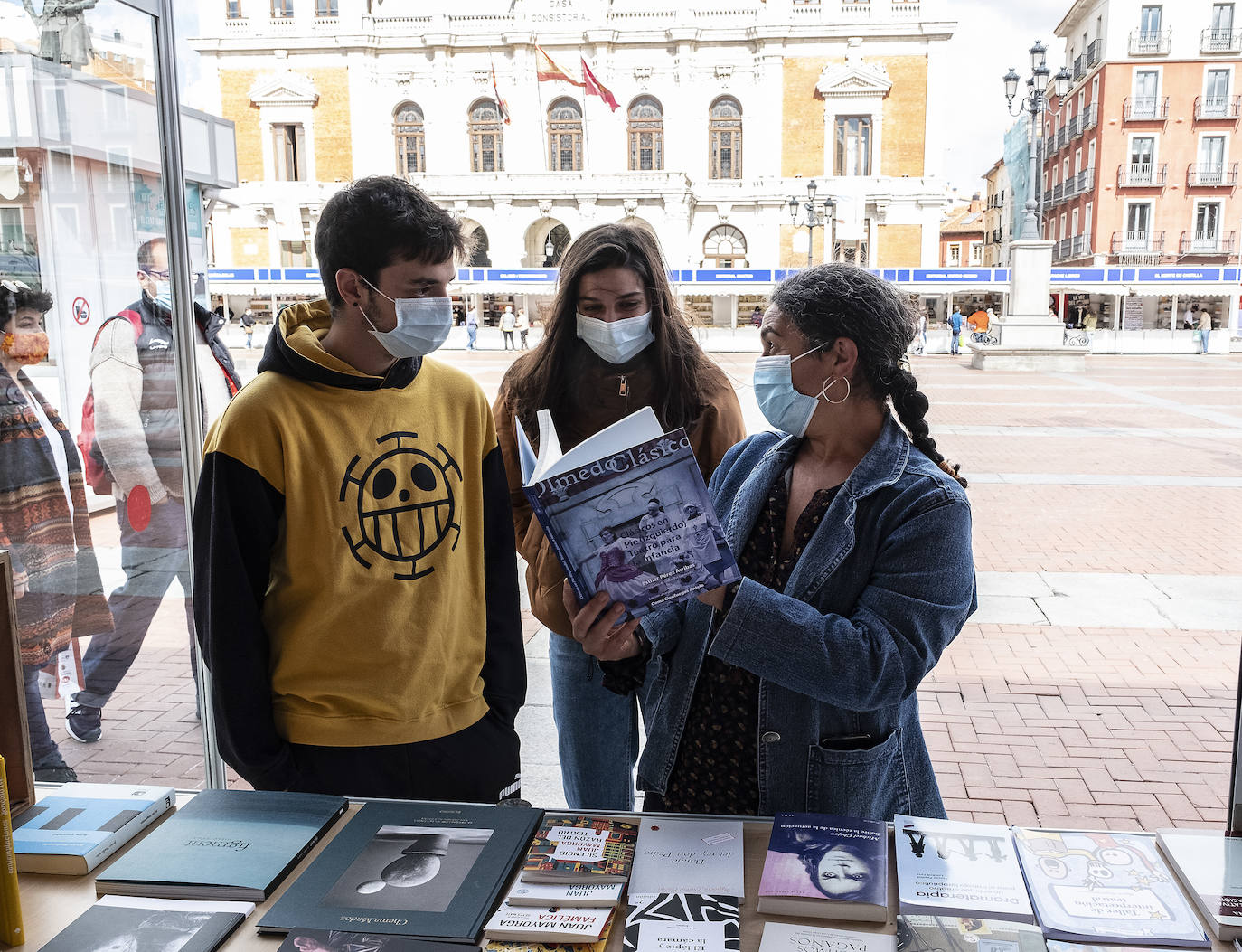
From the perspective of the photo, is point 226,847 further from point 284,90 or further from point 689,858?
point 284,90

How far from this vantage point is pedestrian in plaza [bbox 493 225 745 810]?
221 centimetres

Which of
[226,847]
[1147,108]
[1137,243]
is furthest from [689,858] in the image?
[1137,243]

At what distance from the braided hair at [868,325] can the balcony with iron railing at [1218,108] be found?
3242 cm

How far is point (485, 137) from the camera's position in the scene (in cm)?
3678

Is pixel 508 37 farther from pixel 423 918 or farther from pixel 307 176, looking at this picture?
pixel 423 918

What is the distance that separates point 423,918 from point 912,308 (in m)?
1.31

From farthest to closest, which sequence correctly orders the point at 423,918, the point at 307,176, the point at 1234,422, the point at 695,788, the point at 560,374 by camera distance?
the point at 307,176
the point at 1234,422
the point at 560,374
the point at 695,788
the point at 423,918

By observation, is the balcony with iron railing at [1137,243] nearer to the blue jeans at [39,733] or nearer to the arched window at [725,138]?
the arched window at [725,138]

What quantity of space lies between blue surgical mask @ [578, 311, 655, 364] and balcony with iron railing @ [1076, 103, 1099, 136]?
3253 centimetres

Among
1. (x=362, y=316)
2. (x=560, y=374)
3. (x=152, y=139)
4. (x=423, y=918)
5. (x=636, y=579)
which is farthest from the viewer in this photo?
(x=152, y=139)

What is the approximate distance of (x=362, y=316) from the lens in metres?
1.83

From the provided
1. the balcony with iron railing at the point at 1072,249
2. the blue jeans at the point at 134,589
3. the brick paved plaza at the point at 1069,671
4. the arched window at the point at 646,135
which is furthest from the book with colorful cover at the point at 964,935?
the arched window at the point at 646,135

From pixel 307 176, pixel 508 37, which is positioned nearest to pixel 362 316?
pixel 508 37

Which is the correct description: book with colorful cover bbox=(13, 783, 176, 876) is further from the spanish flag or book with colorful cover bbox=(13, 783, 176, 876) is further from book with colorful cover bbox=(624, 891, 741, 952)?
the spanish flag
